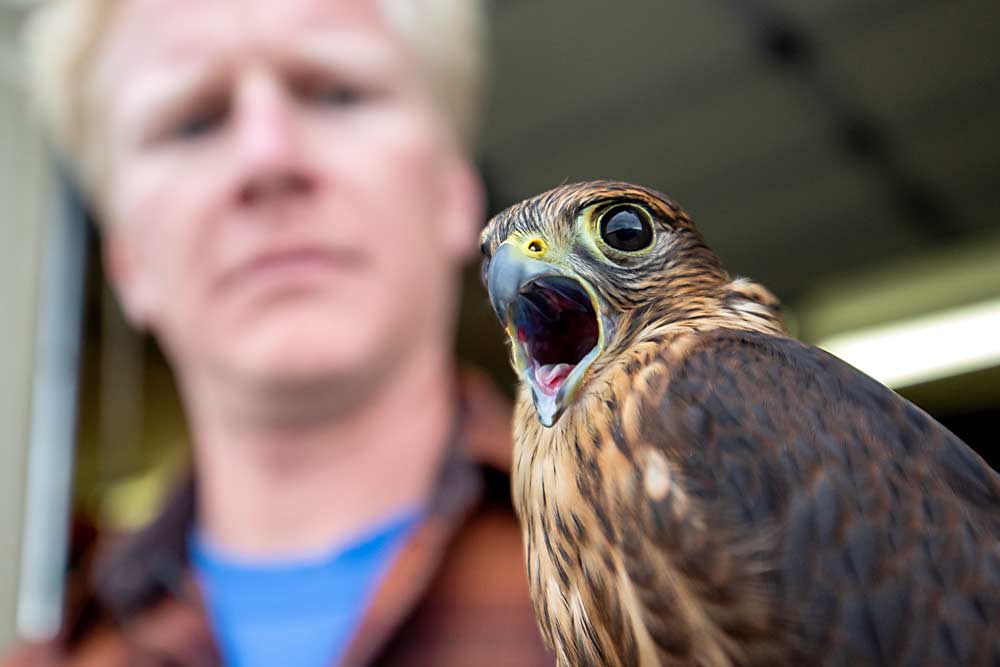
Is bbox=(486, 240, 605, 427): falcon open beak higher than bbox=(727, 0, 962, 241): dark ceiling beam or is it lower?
lower

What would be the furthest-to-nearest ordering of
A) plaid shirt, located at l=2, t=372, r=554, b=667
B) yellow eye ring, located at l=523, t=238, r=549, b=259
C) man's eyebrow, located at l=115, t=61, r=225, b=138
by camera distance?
man's eyebrow, located at l=115, t=61, r=225, b=138 < plaid shirt, located at l=2, t=372, r=554, b=667 < yellow eye ring, located at l=523, t=238, r=549, b=259

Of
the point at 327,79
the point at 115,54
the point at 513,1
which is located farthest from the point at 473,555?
the point at 513,1

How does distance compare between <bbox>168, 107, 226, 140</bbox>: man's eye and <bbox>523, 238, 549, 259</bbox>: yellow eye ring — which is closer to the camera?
<bbox>523, 238, 549, 259</bbox>: yellow eye ring

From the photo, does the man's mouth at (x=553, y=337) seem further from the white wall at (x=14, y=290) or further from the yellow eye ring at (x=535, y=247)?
the white wall at (x=14, y=290)

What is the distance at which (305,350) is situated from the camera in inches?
69.9

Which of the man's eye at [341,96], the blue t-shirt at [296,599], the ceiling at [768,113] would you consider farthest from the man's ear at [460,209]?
the ceiling at [768,113]

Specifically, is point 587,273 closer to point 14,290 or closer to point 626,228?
point 626,228

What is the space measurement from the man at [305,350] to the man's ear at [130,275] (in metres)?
0.02

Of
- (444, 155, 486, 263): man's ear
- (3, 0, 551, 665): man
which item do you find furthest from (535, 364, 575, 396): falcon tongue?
(444, 155, 486, 263): man's ear

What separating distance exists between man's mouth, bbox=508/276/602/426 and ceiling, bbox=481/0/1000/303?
2.58 meters

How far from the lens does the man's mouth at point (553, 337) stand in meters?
0.64

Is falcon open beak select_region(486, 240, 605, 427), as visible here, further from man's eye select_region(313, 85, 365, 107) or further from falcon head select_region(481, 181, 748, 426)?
man's eye select_region(313, 85, 365, 107)

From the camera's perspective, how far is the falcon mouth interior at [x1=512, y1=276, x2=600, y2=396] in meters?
0.66

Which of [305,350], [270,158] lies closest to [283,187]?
[270,158]
